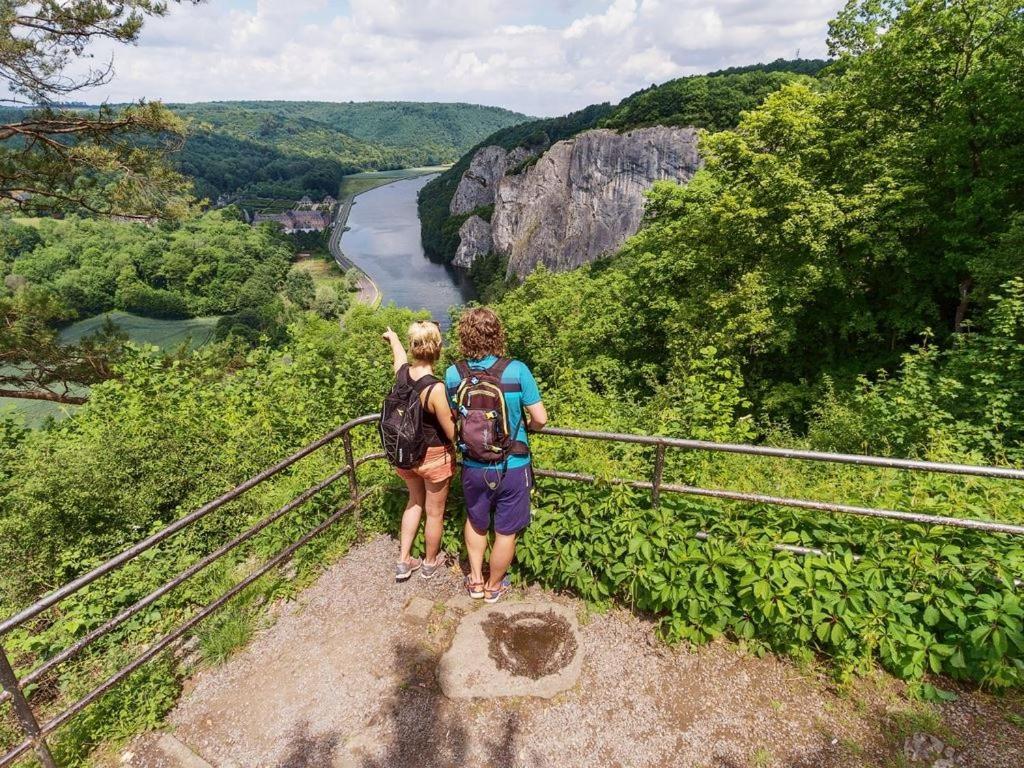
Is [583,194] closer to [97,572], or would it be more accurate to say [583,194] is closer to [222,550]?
[222,550]

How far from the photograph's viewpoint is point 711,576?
3.09m

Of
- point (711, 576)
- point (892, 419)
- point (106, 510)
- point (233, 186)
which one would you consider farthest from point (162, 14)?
point (233, 186)

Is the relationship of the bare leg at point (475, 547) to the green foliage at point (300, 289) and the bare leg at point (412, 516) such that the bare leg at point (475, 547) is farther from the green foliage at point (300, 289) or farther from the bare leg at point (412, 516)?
the green foliage at point (300, 289)

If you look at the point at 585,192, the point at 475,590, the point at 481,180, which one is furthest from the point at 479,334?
the point at 481,180

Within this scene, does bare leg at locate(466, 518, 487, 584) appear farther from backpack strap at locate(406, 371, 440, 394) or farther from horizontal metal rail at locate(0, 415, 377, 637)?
horizontal metal rail at locate(0, 415, 377, 637)

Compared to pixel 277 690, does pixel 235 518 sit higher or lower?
lower

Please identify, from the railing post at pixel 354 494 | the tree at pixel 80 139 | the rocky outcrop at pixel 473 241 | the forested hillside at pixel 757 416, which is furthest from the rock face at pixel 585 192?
the railing post at pixel 354 494

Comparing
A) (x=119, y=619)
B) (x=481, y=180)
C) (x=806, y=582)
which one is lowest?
(x=119, y=619)

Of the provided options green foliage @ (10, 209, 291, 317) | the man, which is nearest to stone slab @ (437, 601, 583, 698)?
the man

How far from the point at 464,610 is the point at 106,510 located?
4.41 meters

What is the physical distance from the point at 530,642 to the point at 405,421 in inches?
62.8

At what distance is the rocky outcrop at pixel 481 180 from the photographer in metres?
116

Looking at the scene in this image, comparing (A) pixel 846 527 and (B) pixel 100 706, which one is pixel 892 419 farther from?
(B) pixel 100 706

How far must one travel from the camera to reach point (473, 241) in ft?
328
